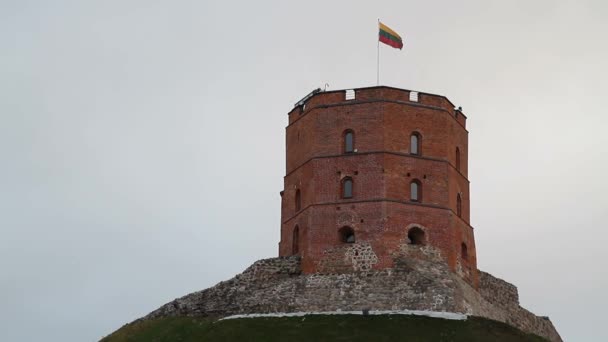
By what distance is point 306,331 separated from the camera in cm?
4878

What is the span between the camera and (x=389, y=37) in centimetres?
5619

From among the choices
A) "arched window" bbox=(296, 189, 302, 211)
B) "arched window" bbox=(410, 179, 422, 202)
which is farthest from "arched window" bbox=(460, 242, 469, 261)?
"arched window" bbox=(296, 189, 302, 211)

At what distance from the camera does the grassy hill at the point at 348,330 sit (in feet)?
156

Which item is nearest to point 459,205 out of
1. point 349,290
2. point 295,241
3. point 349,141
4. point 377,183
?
point 377,183

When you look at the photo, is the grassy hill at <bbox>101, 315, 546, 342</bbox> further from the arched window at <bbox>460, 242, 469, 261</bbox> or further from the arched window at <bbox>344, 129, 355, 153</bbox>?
the arched window at <bbox>344, 129, 355, 153</bbox>

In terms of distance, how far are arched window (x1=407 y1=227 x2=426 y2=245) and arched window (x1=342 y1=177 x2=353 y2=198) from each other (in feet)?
9.78

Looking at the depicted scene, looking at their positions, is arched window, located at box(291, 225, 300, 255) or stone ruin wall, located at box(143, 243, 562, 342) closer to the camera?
stone ruin wall, located at box(143, 243, 562, 342)

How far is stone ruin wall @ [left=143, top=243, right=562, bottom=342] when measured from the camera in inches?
2008

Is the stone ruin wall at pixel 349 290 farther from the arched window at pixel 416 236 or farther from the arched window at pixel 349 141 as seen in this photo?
the arched window at pixel 349 141

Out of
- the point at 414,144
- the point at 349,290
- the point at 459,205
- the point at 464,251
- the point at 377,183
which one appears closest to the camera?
the point at 349,290

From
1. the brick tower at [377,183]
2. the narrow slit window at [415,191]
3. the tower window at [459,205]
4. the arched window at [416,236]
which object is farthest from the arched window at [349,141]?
the tower window at [459,205]

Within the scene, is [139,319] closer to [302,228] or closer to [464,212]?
[302,228]

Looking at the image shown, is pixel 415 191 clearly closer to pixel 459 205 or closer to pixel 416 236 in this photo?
pixel 416 236

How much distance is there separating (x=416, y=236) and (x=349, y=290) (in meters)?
4.07
